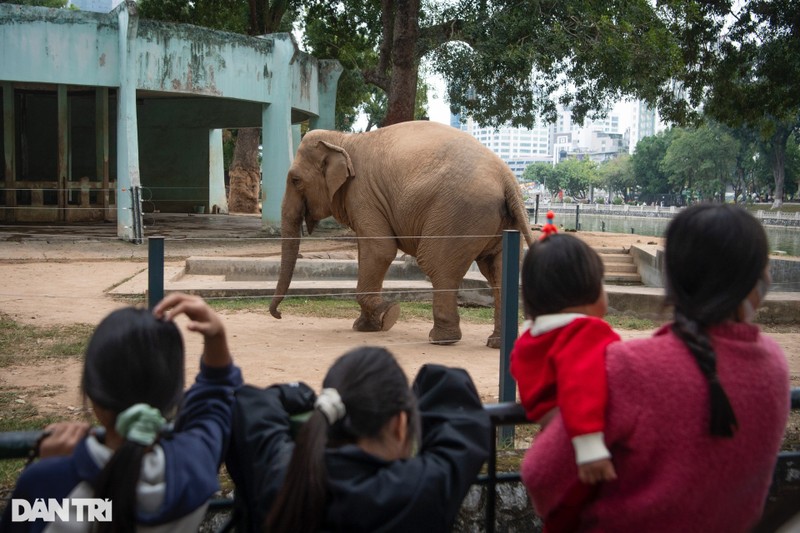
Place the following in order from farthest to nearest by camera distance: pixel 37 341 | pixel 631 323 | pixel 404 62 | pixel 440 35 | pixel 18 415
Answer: pixel 440 35, pixel 404 62, pixel 631 323, pixel 37 341, pixel 18 415

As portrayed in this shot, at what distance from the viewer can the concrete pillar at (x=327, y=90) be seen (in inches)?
849

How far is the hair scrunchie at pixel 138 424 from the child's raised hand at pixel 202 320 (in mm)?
271

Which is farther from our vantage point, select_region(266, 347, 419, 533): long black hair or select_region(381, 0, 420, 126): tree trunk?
select_region(381, 0, 420, 126): tree trunk

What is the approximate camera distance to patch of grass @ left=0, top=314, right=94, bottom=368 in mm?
6961

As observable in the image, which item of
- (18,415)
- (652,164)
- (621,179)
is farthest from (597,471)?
(621,179)

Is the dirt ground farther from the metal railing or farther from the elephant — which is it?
the metal railing

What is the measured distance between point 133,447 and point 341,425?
43 centimetres

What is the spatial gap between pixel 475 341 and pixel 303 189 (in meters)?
2.26

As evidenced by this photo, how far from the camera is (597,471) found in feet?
6.21

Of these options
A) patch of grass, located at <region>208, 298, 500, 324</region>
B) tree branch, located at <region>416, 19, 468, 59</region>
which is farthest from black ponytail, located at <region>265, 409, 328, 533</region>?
tree branch, located at <region>416, 19, 468, 59</region>

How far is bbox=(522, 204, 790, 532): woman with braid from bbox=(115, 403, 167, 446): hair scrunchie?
2.81ft

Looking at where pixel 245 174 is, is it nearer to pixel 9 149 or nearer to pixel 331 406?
pixel 9 149

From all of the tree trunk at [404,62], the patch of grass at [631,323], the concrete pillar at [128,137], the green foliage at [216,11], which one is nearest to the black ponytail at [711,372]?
the patch of grass at [631,323]

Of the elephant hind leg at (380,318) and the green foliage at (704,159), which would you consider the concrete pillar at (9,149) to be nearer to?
the elephant hind leg at (380,318)
